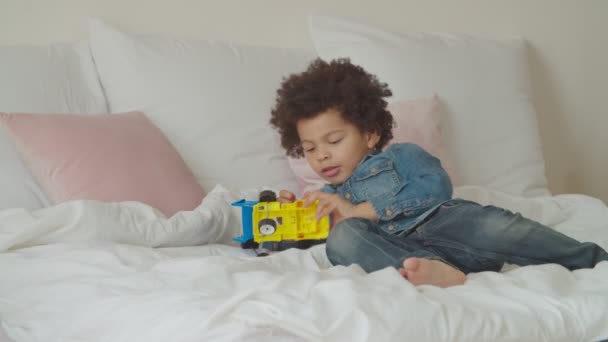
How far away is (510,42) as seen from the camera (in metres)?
2.30

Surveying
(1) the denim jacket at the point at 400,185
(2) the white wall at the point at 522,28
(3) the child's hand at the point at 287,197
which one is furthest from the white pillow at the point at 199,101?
(1) the denim jacket at the point at 400,185

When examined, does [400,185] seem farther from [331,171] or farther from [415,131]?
[415,131]

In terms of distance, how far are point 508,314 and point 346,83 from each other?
79 centimetres

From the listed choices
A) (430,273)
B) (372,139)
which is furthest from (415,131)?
(430,273)

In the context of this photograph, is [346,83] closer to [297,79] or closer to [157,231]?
[297,79]

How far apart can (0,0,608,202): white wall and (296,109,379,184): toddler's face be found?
709 mm

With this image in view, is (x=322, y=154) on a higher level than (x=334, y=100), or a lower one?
lower

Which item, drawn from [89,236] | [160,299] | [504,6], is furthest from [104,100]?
[504,6]

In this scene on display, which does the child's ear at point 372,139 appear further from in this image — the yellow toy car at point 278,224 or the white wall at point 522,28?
the white wall at point 522,28

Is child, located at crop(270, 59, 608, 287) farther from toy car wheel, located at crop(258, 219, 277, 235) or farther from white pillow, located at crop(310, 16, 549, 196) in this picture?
white pillow, located at crop(310, 16, 549, 196)

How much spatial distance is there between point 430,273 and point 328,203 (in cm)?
36

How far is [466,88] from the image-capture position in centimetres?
207

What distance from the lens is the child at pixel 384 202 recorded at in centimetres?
123

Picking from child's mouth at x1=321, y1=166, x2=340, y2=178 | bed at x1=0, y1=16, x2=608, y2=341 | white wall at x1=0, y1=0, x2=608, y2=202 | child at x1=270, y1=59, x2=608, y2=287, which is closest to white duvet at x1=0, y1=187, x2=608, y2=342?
bed at x1=0, y1=16, x2=608, y2=341
